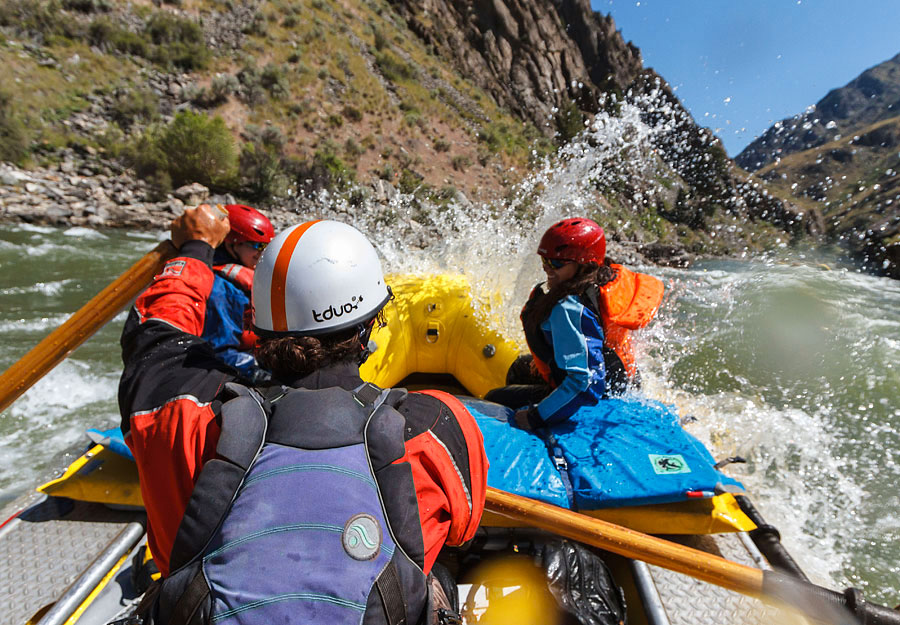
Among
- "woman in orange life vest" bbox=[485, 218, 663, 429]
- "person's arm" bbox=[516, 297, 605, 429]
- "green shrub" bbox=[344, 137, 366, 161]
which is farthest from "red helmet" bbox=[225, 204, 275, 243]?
"green shrub" bbox=[344, 137, 366, 161]

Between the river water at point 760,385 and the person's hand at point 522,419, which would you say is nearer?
the person's hand at point 522,419

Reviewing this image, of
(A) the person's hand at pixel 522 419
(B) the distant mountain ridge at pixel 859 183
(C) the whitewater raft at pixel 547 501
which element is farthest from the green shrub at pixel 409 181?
(C) the whitewater raft at pixel 547 501

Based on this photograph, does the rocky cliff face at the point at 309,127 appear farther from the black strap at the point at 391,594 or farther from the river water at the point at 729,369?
the black strap at the point at 391,594

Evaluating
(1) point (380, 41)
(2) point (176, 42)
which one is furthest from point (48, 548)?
(1) point (380, 41)

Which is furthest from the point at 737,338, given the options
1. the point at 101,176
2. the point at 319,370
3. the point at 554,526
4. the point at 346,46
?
the point at 346,46

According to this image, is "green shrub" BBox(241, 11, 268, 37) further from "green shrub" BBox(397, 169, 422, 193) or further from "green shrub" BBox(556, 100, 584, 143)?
"green shrub" BBox(556, 100, 584, 143)

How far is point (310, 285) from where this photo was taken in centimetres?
131

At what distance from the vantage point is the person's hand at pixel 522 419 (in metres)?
2.89

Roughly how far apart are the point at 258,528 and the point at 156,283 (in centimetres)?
133

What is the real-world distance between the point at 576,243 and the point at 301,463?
2205 millimetres

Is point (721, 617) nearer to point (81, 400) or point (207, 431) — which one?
point (207, 431)

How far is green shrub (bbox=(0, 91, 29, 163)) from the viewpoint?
46.1 ft

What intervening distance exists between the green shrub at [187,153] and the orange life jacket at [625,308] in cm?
1856

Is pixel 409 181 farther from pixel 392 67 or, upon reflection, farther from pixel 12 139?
pixel 12 139
